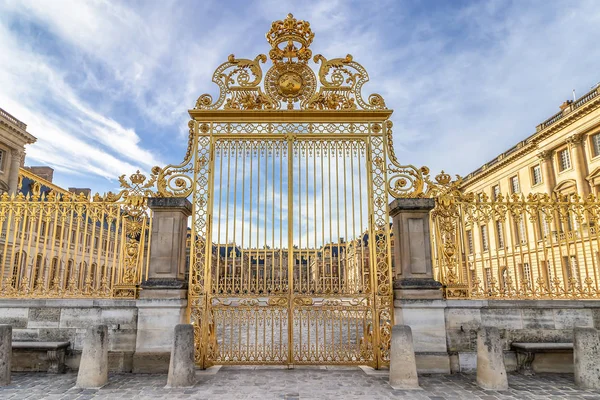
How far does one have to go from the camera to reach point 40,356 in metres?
6.93

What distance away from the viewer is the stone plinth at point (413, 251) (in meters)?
7.17

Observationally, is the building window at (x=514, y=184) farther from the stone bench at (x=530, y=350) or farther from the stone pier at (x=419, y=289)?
the stone pier at (x=419, y=289)

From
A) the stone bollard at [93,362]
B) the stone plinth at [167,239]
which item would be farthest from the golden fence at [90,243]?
the stone bollard at [93,362]

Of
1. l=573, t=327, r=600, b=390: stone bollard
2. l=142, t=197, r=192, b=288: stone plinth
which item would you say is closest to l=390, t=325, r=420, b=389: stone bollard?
l=573, t=327, r=600, b=390: stone bollard

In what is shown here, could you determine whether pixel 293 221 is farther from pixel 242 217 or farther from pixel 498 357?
pixel 498 357

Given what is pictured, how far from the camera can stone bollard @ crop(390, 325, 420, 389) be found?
6.00 meters

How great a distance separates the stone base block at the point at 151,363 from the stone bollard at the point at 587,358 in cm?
662

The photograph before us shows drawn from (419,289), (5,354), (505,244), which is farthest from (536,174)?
(5,354)

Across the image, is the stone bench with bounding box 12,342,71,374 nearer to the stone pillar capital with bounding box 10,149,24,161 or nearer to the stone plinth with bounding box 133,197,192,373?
the stone plinth with bounding box 133,197,192,373

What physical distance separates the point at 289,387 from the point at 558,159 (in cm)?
2890

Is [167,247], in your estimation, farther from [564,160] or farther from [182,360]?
[564,160]

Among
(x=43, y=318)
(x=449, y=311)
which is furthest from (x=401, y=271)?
(x=43, y=318)

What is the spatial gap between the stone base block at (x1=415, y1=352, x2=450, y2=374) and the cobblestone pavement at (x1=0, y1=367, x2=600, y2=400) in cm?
15

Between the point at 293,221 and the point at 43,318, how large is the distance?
4921mm
